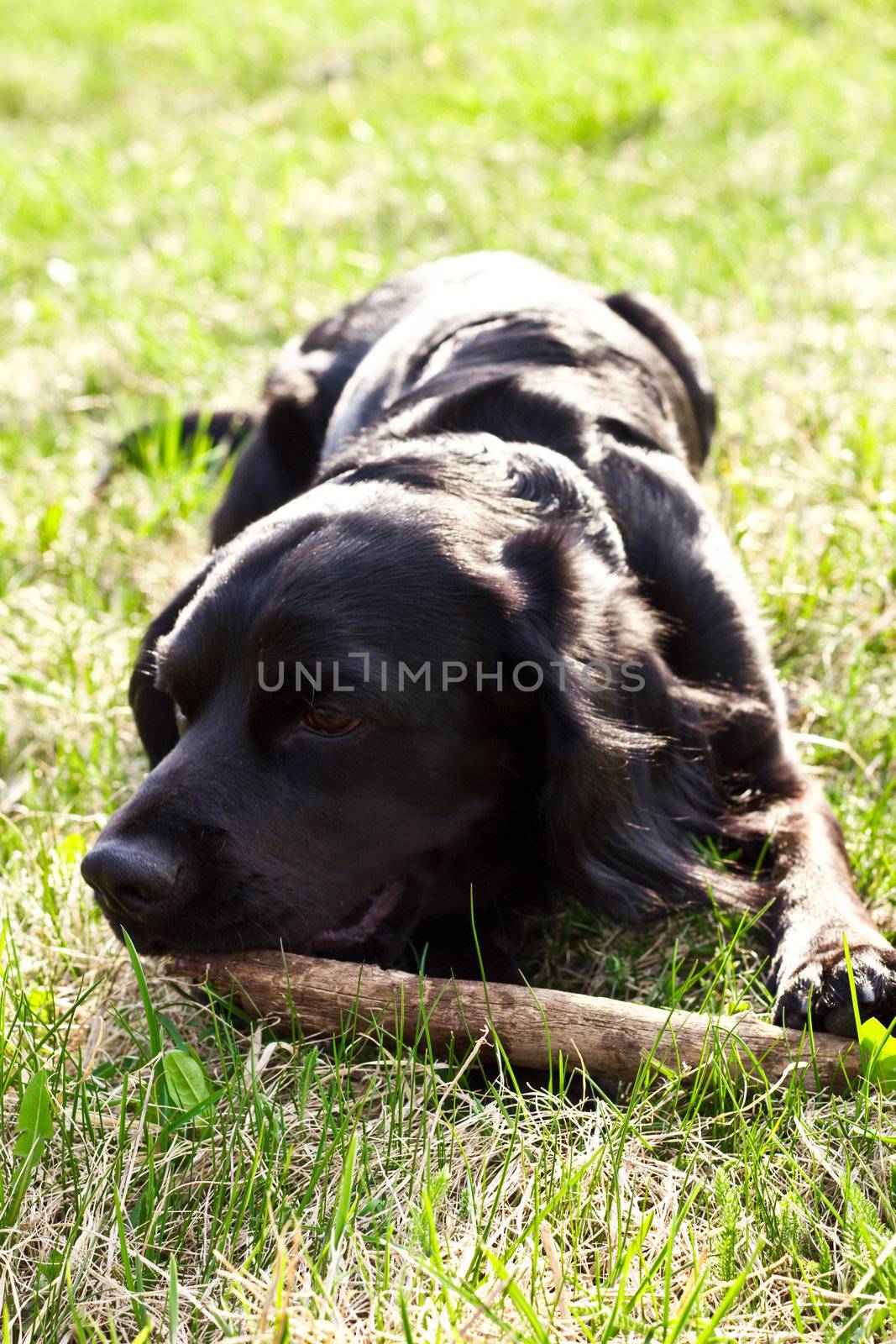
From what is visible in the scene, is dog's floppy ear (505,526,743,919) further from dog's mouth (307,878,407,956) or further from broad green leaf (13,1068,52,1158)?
broad green leaf (13,1068,52,1158)

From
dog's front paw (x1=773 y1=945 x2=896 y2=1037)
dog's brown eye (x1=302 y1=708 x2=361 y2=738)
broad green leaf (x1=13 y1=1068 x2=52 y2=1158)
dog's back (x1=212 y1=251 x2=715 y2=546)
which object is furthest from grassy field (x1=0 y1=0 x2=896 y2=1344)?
dog's brown eye (x1=302 y1=708 x2=361 y2=738)

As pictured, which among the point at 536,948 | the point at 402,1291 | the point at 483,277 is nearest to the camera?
the point at 402,1291

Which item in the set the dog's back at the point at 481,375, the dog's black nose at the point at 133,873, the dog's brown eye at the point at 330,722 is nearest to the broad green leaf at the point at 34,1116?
the dog's black nose at the point at 133,873

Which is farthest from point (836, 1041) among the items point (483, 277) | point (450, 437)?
point (483, 277)

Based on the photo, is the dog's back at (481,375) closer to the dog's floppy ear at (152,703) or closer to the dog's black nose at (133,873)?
the dog's floppy ear at (152,703)

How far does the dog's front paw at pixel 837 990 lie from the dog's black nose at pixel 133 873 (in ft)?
3.29

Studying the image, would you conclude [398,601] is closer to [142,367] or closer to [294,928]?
[294,928]

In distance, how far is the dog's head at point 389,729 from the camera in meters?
2.21

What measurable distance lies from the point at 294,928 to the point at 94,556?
208 cm

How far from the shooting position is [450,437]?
271 cm

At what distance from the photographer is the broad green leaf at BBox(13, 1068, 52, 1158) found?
1958 mm

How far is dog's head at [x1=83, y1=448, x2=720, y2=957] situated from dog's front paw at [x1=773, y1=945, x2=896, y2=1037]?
313 millimetres

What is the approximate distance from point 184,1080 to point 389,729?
0.64m

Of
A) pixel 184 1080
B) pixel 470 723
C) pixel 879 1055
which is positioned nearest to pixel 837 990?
pixel 879 1055
